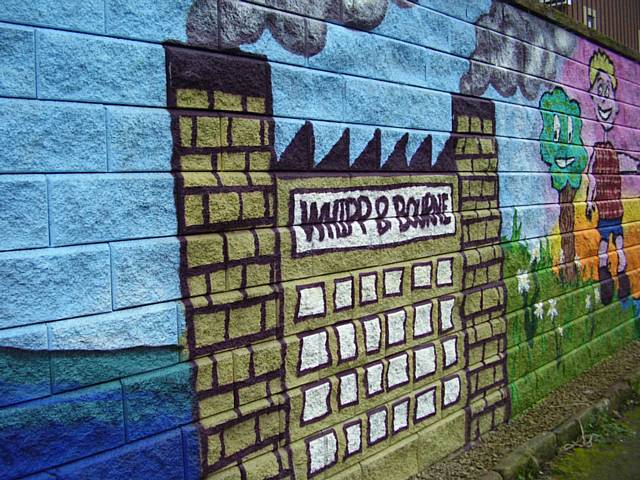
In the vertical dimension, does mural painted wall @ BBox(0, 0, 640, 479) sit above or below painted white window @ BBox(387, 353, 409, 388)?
above

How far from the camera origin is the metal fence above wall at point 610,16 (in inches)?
305

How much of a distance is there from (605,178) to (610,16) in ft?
13.9

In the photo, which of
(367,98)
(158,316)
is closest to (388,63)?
(367,98)

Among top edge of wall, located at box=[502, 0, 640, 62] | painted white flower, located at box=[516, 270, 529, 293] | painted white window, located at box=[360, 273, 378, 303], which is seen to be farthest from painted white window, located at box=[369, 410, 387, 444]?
top edge of wall, located at box=[502, 0, 640, 62]

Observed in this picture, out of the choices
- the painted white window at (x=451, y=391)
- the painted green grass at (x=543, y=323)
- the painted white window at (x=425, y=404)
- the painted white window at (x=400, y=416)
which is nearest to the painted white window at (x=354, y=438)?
the painted white window at (x=400, y=416)

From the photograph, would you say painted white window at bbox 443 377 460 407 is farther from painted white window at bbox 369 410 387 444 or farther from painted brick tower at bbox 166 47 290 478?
painted brick tower at bbox 166 47 290 478

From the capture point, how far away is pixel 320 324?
3.32m

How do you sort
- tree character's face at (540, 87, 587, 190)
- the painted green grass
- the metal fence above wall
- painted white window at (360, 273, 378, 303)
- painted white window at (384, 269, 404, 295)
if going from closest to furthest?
painted white window at (360, 273, 378, 303), painted white window at (384, 269, 404, 295), the painted green grass, tree character's face at (540, 87, 587, 190), the metal fence above wall

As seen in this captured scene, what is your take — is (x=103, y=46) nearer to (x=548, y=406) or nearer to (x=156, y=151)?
(x=156, y=151)

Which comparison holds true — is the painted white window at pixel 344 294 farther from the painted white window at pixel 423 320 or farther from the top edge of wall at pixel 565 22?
the top edge of wall at pixel 565 22

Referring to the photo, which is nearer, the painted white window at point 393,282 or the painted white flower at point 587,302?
the painted white window at point 393,282

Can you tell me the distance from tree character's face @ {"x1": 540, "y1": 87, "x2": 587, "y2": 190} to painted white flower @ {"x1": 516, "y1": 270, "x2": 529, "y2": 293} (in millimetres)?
950

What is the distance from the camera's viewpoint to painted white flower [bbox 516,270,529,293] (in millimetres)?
5031

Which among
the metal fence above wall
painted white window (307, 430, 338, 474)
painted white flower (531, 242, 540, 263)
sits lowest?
painted white window (307, 430, 338, 474)
